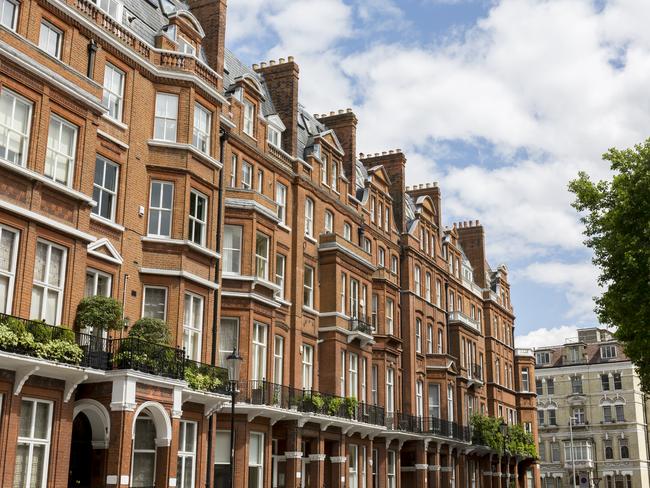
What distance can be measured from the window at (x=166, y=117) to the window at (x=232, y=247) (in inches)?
182

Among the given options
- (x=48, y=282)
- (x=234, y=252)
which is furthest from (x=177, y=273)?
(x=48, y=282)

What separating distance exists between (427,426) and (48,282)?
3033cm

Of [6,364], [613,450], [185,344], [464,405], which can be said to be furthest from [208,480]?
→ [613,450]

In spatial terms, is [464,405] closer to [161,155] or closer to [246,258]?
[246,258]

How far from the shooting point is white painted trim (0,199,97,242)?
65.0 ft

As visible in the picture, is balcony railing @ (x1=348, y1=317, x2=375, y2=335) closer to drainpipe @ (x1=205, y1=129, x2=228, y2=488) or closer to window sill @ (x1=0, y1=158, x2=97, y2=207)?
drainpipe @ (x1=205, y1=129, x2=228, y2=488)

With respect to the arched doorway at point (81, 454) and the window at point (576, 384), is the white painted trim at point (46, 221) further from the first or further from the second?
the window at point (576, 384)

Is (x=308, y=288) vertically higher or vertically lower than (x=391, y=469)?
higher

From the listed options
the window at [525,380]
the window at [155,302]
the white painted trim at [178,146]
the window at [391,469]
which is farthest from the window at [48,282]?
the window at [525,380]

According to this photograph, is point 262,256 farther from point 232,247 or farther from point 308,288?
point 308,288

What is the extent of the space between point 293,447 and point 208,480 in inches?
264

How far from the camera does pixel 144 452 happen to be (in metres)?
23.9

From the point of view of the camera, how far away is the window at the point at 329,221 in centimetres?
3969

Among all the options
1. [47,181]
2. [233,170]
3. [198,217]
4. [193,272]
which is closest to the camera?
[47,181]
